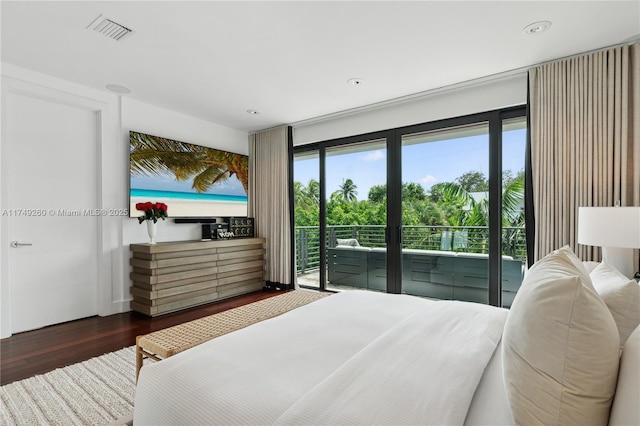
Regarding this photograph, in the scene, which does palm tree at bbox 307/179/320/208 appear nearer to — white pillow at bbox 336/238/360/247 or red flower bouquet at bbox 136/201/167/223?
white pillow at bbox 336/238/360/247

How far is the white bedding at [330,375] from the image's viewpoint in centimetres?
96

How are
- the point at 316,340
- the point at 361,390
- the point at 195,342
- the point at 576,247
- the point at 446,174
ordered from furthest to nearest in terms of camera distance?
the point at 446,174 < the point at 576,247 < the point at 195,342 < the point at 316,340 < the point at 361,390

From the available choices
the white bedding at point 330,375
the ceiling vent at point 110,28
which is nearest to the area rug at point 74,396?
the white bedding at point 330,375

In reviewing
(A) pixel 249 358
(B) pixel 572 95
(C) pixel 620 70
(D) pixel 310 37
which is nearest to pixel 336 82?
(D) pixel 310 37

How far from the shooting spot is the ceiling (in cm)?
225

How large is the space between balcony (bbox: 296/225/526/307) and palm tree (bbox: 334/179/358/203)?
16.8 inches

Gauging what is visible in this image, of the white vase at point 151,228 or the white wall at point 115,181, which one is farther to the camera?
the white vase at point 151,228

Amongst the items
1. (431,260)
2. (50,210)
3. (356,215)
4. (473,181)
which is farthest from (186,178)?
(473,181)

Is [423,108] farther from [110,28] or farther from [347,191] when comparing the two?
[110,28]

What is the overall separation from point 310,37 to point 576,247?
9.58 ft

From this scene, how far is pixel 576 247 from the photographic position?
2826 millimetres

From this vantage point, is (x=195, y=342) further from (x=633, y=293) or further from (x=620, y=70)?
(x=620, y=70)

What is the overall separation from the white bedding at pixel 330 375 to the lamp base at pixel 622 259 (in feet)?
4.52

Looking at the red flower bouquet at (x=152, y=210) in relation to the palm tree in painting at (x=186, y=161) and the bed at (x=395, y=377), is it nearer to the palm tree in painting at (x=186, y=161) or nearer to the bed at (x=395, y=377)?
the palm tree in painting at (x=186, y=161)
